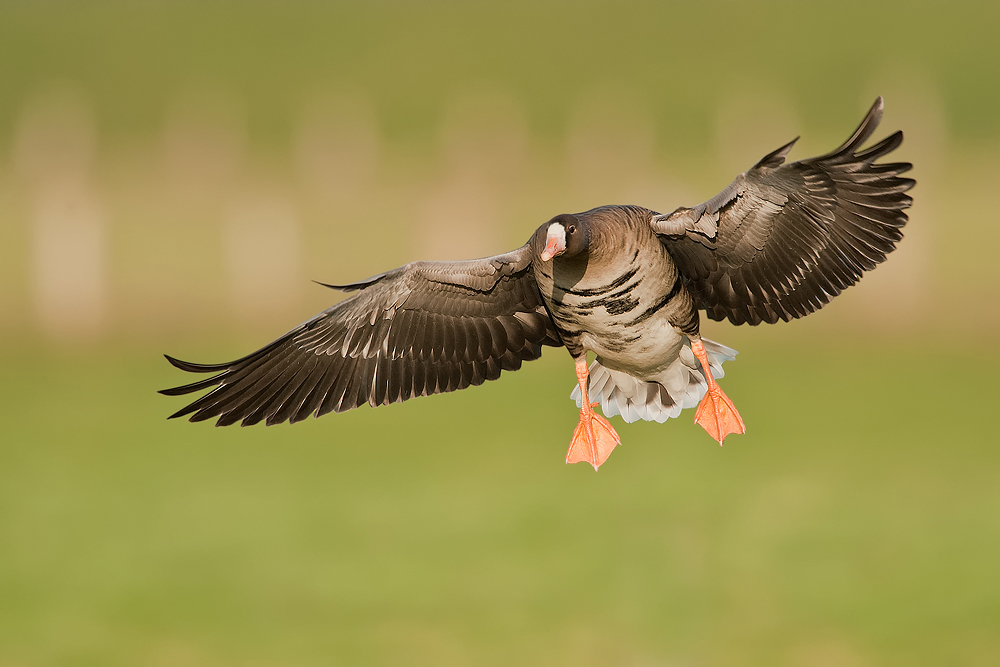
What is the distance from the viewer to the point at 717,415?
913 cm

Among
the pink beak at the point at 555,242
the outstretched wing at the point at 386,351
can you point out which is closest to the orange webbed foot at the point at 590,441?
the outstretched wing at the point at 386,351

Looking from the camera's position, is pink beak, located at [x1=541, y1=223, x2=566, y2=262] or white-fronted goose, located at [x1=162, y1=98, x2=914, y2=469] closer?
pink beak, located at [x1=541, y1=223, x2=566, y2=262]

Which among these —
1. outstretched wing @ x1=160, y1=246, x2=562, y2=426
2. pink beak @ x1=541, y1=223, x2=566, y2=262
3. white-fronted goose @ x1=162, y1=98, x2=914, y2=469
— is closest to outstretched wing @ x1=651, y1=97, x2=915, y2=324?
white-fronted goose @ x1=162, y1=98, x2=914, y2=469

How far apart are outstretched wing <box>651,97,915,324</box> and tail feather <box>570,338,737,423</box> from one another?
88cm

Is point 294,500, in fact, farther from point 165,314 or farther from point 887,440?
point 887,440

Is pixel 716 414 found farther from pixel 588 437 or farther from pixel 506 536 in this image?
pixel 506 536

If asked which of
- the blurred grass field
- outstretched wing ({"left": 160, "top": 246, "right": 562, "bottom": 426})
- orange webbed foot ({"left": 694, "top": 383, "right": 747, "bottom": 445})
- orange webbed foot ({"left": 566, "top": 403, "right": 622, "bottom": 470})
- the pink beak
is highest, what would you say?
the pink beak

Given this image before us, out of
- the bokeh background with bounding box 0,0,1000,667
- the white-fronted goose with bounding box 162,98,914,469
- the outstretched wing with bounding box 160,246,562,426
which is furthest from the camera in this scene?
the bokeh background with bounding box 0,0,1000,667

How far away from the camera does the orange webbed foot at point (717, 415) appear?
358 inches

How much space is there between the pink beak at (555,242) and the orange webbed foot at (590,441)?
194 centimetres

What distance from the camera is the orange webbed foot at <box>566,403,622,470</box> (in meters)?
9.13

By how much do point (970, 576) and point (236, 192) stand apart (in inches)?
1206

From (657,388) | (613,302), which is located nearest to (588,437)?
(657,388)

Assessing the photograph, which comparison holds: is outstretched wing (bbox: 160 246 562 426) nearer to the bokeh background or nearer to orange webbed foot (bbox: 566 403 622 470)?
orange webbed foot (bbox: 566 403 622 470)
